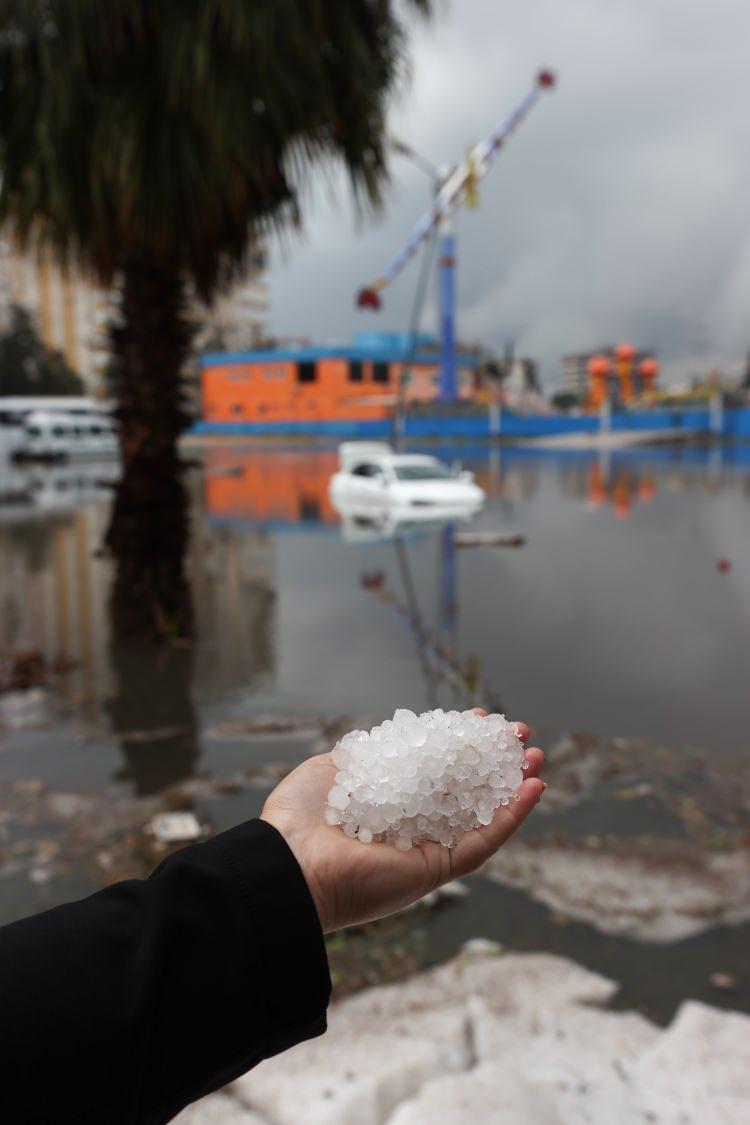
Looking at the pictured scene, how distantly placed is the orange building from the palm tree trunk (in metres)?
53.9

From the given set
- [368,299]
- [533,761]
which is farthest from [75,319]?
[533,761]

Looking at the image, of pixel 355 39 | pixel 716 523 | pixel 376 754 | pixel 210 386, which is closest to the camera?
pixel 376 754

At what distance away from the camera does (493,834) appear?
1.64 meters

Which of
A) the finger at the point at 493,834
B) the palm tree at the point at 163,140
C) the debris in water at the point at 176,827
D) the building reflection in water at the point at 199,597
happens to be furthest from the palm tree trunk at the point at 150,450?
the finger at the point at 493,834

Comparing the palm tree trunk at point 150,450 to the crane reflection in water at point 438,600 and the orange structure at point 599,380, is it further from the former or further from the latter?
the orange structure at point 599,380

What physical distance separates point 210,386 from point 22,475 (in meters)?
35.8

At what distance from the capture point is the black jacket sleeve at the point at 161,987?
1027mm

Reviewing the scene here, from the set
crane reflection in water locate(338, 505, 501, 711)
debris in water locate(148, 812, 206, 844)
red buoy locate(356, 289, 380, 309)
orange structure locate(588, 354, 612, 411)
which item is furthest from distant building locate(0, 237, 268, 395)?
debris in water locate(148, 812, 206, 844)

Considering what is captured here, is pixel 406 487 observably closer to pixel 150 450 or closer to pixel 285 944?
pixel 150 450

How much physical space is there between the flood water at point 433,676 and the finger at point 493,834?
1.79m

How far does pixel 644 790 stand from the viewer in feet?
15.3

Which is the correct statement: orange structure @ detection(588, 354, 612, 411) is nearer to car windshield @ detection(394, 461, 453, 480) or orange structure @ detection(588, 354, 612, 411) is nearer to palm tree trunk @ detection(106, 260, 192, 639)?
car windshield @ detection(394, 461, 453, 480)

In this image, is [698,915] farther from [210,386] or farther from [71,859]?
[210,386]

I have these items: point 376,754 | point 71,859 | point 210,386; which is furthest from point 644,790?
point 210,386
